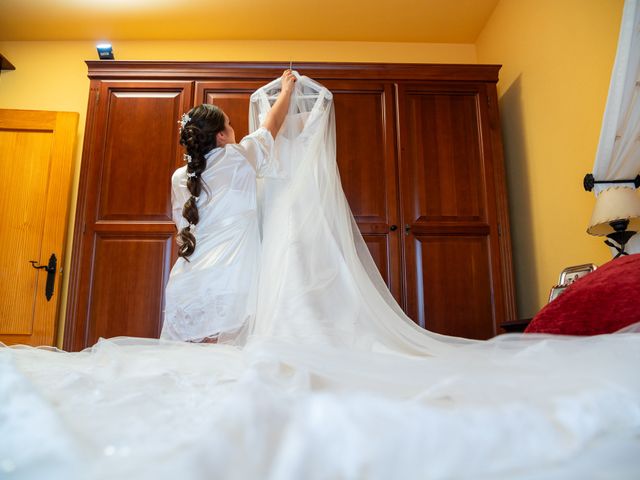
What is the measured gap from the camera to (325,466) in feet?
1.73

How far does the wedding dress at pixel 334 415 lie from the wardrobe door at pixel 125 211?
→ 5.73 ft

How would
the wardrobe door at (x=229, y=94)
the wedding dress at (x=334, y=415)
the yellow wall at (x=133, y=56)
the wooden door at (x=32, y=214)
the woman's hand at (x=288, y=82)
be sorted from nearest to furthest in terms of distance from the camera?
the wedding dress at (x=334, y=415) → the woman's hand at (x=288, y=82) → the wardrobe door at (x=229, y=94) → the wooden door at (x=32, y=214) → the yellow wall at (x=133, y=56)

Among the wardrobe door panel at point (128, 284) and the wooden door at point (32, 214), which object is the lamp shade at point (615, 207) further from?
the wooden door at point (32, 214)

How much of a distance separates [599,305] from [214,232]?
1488mm

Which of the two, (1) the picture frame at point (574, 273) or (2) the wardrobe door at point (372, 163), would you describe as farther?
(2) the wardrobe door at point (372, 163)

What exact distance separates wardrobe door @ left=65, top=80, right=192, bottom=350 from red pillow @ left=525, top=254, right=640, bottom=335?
84.2 inches

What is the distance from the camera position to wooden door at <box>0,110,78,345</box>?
10.2 feet

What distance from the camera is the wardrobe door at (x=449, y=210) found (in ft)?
8.99

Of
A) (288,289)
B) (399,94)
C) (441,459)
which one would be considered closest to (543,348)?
(441,459)

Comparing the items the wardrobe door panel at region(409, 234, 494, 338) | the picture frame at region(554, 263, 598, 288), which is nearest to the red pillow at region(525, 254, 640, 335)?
the picture frame at region(554, 263, 598, 288)

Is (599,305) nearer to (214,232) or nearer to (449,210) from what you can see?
(214,232)

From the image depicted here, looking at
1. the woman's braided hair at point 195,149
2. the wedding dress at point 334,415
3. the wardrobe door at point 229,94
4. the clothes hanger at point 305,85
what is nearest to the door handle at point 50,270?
the wardrobe door at point 229,94

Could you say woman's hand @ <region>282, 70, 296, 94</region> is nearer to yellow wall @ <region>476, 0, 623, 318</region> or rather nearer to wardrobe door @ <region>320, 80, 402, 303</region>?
wardrobe door @ <region>320, 80, 402, 303</region>

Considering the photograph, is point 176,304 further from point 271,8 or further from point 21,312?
point 271,8
